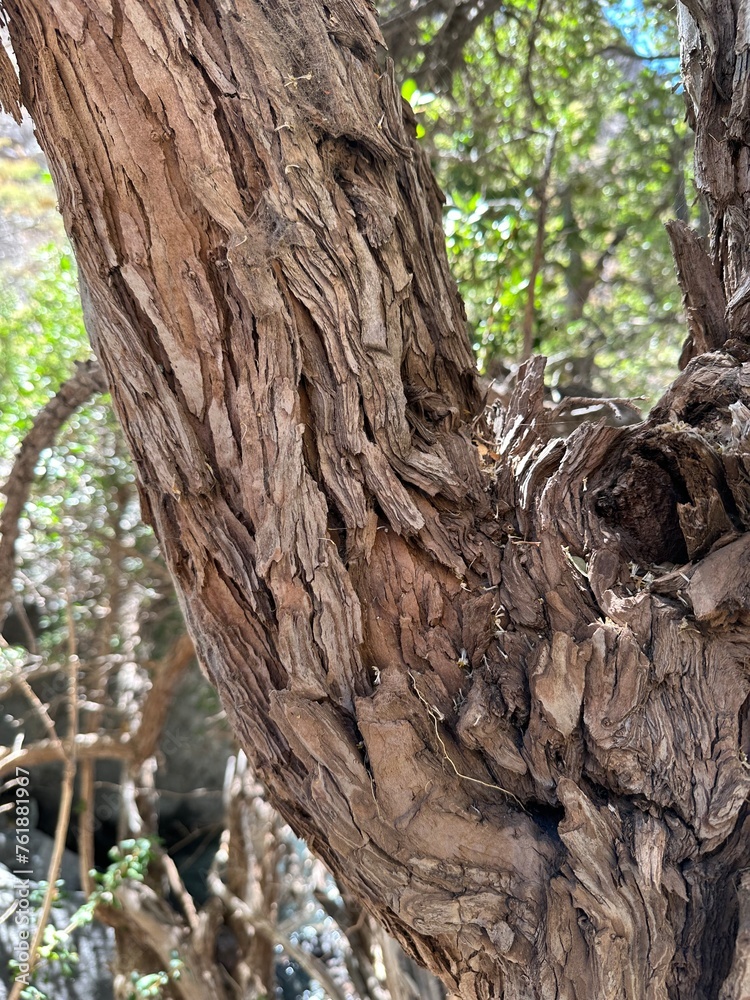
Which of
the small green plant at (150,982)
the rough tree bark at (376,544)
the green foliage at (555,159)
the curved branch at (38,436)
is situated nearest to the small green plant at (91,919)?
the small green plant at (150,982)

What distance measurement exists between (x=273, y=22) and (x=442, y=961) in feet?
5.58

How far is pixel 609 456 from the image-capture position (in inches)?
61.2

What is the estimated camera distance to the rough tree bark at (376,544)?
1252mm

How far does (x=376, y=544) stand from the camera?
145 centimetres

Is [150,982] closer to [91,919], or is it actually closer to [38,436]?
[91,919]

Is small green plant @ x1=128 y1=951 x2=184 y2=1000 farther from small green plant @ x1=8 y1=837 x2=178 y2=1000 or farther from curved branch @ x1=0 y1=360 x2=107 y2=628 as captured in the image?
curved branch @ x1=0 y1=360 x2=107 y2=628

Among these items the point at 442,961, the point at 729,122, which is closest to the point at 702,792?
the point at 442,961

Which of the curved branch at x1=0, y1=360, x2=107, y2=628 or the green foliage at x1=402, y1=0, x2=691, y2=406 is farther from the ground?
the green foliage at x1=402, y1=0, x2=691, y2=406

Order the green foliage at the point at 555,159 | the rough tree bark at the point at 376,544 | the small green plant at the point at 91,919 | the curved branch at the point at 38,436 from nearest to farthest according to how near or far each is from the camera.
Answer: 1. the rough tree bark at the point at 376,544
2. the curved branch at the point at 38,436
3. the small green plant at the point at 91,919
4. the green foliage at the point at 555,159

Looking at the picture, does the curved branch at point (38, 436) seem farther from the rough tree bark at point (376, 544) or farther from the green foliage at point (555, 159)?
the green foliage at point (555, 159)

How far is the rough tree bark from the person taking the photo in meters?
1.25

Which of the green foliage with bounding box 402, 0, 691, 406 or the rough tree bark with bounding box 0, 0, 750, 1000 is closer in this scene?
the rough tree bark with bounding box 0, 0, 750, 1000

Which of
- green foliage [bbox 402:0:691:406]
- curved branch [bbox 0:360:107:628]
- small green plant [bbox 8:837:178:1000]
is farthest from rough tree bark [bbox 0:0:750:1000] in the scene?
small green plant [bbox 8:837:178:1000]

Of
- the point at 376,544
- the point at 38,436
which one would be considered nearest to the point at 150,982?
the point at 38,436
